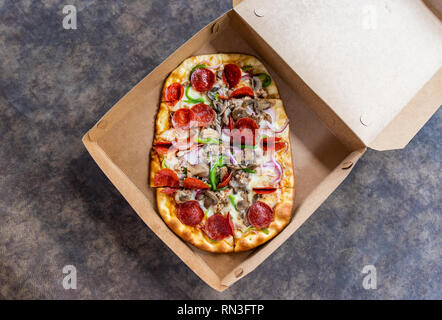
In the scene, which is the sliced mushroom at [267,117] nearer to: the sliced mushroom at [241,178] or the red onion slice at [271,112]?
the red onion slice at [271,112]

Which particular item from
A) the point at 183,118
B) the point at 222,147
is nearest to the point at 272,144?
the point at 222,147

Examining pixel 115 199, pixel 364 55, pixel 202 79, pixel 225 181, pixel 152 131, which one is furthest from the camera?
pixel 115 199

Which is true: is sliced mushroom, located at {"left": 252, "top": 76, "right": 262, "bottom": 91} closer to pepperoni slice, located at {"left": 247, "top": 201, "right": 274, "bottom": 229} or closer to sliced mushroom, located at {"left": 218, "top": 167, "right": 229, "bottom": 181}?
sliced mushroom, located at {"left": 218, "top": 167, "right": 229, "bottom": 181}

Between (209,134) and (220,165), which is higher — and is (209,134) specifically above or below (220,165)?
above

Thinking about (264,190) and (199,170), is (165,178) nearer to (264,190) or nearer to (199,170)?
(199,170)
